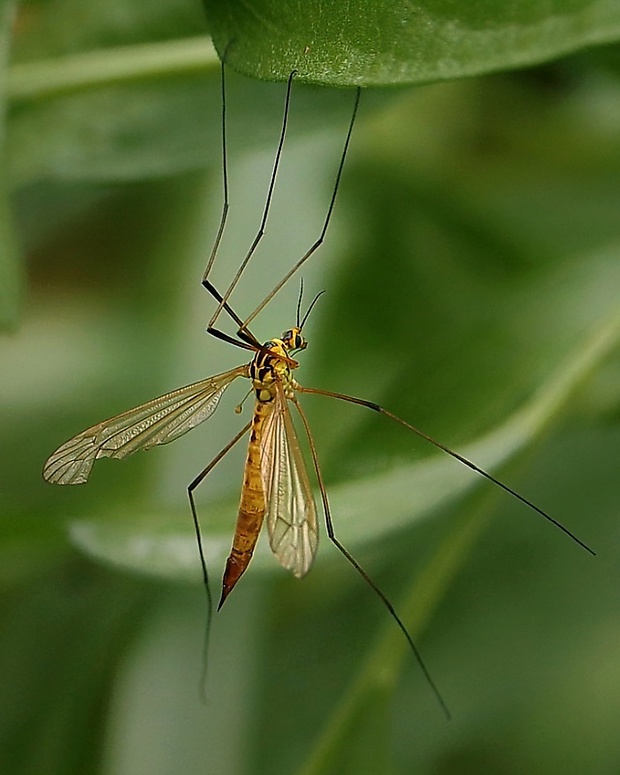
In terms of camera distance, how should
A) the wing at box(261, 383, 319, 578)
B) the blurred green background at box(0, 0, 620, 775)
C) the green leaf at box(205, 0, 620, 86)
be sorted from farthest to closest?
the blurred green background at box(0, 0, 620, 775), the wing at box(261, 383, 319, 578), the green leaf at box(205, 0, 620, 86)

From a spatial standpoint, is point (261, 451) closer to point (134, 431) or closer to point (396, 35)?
point (134, 431)

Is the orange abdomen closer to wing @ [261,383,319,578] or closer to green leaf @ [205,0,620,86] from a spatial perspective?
wing @ [261,383,319,578]

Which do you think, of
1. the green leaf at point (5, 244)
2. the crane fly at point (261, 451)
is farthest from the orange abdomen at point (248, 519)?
the green leaf at point (5, 244)

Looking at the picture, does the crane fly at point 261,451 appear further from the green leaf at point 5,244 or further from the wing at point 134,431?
the green leaf at point 5,244

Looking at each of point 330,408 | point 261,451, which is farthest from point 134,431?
point 330,408

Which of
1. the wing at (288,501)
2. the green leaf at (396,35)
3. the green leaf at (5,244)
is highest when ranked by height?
the green leaf at (5,244)

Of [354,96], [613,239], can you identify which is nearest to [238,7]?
[354,96]

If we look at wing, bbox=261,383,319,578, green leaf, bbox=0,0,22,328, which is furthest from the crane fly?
green leaf, bbox=0,0,22,328
